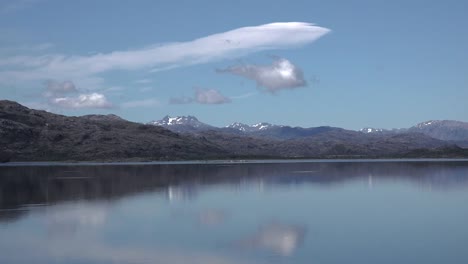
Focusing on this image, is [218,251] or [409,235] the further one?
[409,235]

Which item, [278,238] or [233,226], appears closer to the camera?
[278,238]

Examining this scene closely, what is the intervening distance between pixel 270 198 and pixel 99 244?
1006 inches

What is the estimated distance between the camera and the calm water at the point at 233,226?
25953mm

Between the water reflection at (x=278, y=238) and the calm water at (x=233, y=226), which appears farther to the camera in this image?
the water reflection at (x=278, y=238)

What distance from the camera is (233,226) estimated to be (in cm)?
3516

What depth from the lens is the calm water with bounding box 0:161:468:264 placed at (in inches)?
1022

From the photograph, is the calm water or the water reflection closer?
the calm water

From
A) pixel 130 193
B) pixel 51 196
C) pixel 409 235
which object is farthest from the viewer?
pixel 130 193

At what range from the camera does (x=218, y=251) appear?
26.7 meters

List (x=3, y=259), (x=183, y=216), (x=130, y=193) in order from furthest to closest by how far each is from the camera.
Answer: (x=130, y=193) → (x=183, y=216) → (x=3, y=259)

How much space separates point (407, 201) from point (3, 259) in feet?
116

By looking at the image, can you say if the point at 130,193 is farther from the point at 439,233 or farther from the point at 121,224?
the point at 439,233

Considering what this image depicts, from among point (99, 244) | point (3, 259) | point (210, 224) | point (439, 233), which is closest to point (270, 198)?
point (210, 224)

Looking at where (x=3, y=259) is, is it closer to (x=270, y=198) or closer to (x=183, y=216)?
(x=183, y=216)
